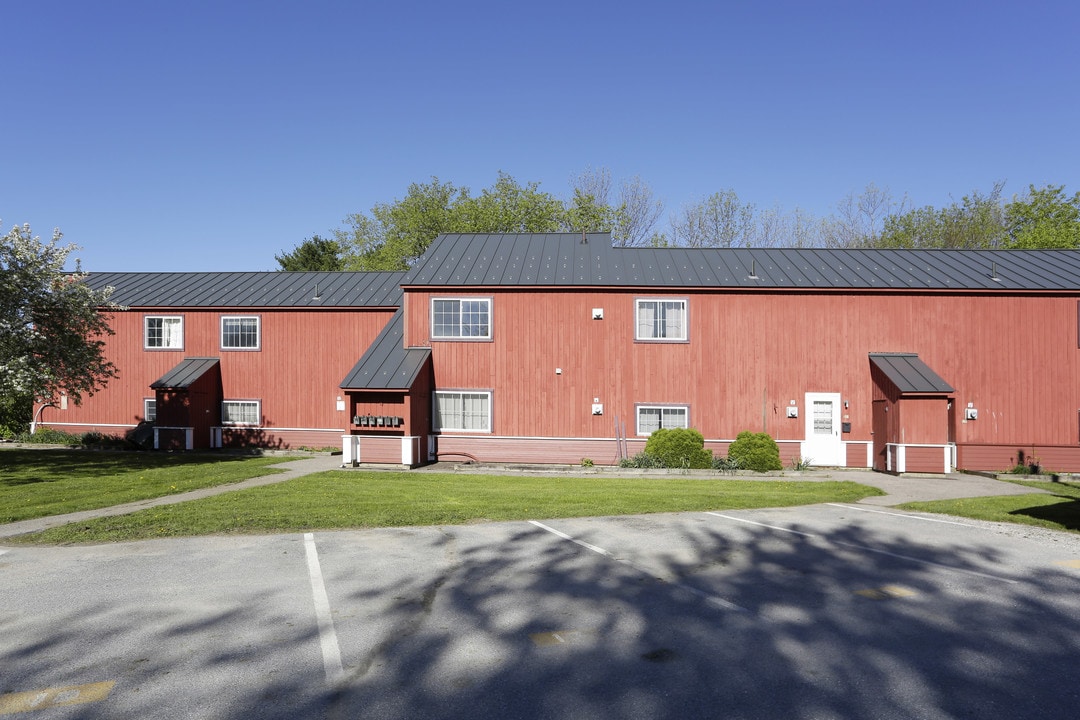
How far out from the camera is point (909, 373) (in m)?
22.4

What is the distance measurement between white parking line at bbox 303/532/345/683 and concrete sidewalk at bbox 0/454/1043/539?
17.8 feet

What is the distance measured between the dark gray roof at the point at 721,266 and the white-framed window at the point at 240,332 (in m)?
7.94

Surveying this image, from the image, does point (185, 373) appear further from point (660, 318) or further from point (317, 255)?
point (317, 255)

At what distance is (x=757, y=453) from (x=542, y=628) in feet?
55.1

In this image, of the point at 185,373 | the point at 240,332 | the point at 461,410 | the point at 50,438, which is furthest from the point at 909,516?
the point at 50,438

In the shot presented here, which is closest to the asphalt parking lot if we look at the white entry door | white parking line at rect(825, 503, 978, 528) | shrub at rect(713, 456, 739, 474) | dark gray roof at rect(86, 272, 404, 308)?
white parking line at rect(825, 503, 978, 528)

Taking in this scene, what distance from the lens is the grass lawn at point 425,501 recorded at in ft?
36.7

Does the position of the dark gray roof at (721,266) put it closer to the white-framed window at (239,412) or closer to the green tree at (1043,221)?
the white-framed window at (239,412)

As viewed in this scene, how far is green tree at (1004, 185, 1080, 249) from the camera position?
150ft

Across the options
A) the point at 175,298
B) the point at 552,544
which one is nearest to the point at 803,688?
the point at 552,544

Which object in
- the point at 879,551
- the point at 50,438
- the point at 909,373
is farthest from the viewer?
the point at 50,438

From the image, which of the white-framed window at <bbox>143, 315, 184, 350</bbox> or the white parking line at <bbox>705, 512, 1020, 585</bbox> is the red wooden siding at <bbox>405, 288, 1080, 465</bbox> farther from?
the white-framed window at <bbox>143, 315, 184, 350</bbox>

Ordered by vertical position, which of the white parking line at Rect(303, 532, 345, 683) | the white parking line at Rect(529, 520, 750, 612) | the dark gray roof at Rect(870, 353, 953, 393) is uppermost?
the dark gray roof at Rect(870, 353, 953, 393)

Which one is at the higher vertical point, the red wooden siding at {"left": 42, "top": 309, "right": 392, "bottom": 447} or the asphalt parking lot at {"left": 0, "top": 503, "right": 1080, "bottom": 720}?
the red wooden siding at {"left": 42, "top": 309, "right": 392, "bottom": 447}
